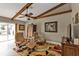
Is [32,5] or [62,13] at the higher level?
[32,5]

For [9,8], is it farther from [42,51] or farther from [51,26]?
[42,51]

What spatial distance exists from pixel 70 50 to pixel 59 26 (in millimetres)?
516

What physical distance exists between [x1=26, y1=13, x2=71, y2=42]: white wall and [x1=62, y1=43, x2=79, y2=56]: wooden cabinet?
0.60 ft

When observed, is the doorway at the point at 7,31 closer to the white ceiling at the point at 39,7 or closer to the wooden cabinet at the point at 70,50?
the white ceiling at the point at 39,7

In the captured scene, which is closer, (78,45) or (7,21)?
(78,45)

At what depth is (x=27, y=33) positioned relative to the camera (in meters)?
2.72

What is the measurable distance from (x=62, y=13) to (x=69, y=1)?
287mm

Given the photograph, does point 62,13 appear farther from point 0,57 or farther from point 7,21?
point 0,57

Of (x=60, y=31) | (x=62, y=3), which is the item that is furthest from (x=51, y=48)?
(x=62, y=3)

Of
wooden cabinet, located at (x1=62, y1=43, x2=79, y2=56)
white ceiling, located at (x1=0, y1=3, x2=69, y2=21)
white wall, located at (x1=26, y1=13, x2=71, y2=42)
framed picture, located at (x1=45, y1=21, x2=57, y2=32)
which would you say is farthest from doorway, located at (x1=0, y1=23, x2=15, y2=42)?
wooden cabinet, located at (x1=62, y1=43, x2=79, y2=56)

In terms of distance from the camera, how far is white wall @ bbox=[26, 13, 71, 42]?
2.61 m

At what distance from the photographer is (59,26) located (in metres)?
2.67

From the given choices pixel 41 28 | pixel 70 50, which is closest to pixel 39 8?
pixel 41 28

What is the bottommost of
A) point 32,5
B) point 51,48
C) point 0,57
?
point 0,57
